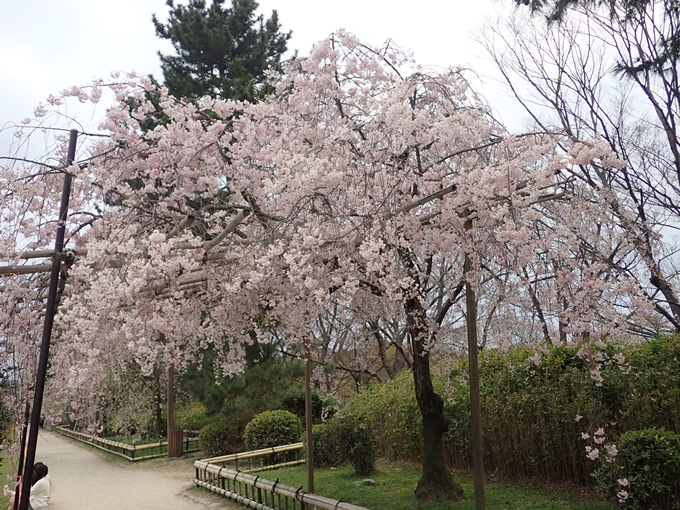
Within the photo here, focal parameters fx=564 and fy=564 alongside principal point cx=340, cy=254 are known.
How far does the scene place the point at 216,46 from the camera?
12.5 metres

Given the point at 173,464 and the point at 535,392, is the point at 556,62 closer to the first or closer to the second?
the point at 535,392

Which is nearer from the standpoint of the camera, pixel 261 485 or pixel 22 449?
pixel 22 449

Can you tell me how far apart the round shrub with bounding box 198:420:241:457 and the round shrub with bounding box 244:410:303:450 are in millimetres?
1020

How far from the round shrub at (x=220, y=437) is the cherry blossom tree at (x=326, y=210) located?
20.4 feet

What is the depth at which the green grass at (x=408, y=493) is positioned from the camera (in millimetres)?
5461

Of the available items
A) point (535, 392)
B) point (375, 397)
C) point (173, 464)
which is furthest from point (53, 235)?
point (173, 464)

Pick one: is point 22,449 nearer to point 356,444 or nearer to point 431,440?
point 431,440

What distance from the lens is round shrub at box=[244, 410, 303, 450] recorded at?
10047 millimetres

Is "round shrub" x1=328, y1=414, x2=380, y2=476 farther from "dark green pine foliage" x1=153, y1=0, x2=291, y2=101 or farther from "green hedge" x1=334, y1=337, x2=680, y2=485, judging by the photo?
"dark green pine foliage" x1=153, y1=0, x2=291, y2=101

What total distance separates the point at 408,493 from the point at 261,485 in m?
1.73

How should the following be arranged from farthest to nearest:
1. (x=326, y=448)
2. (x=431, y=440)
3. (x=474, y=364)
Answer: (x=326, y=448) → (x=431, y=440) → (x=474, y=364)

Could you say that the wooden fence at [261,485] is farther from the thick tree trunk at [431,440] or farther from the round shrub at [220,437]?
the thick tree trunk at [431,440]

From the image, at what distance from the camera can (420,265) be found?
5.84 meters

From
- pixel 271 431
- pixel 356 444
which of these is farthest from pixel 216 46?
pixel 356 444
